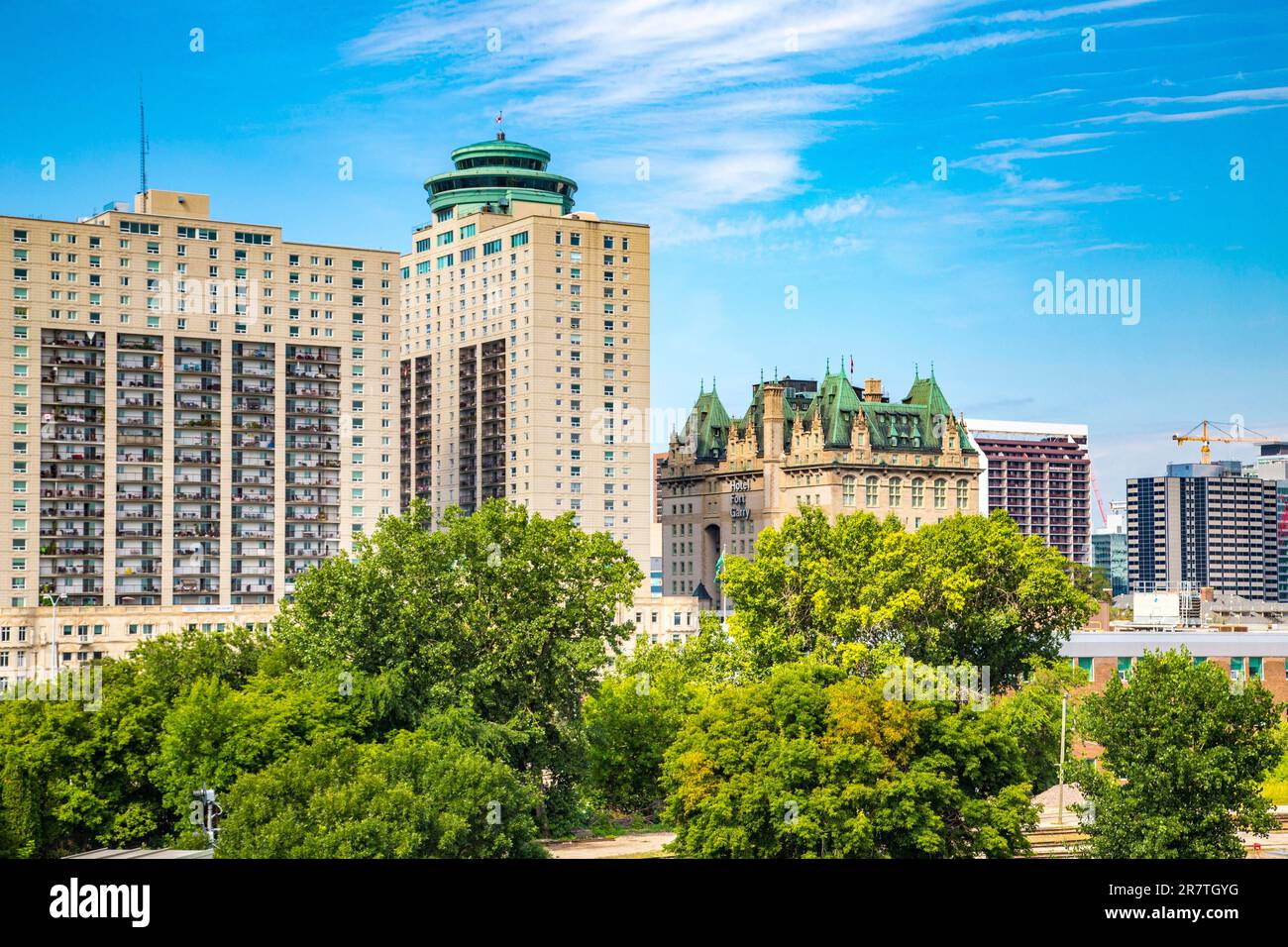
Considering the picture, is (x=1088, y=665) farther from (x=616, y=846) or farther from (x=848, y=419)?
(x=848, y=419)

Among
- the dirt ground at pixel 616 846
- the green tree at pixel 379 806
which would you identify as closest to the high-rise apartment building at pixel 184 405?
the dirt ground at pixel 616 846

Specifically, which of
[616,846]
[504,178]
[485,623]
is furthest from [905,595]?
[504,178]

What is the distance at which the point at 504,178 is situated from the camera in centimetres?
18575

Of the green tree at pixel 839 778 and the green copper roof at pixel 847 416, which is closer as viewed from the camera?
the green tree at pixel 839 778

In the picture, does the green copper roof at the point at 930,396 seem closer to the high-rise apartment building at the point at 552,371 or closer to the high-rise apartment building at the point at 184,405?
the high-rise apartment building at the point at 552,371

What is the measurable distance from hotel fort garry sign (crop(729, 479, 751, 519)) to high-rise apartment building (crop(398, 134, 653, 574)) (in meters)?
16.2

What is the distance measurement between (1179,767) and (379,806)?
23705 millimetres

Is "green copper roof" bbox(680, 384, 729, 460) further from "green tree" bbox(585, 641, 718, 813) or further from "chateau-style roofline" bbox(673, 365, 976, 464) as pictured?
"green tree" bbox(585, 641, 718, 813)

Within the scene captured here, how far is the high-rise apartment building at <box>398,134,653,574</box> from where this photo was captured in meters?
165

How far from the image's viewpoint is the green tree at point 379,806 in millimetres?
45688

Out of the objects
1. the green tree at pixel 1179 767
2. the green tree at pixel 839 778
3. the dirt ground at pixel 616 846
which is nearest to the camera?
the green tree at pixel 1179 767

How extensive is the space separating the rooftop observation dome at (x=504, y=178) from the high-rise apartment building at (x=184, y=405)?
3740cm

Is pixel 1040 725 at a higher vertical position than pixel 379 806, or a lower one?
lower
